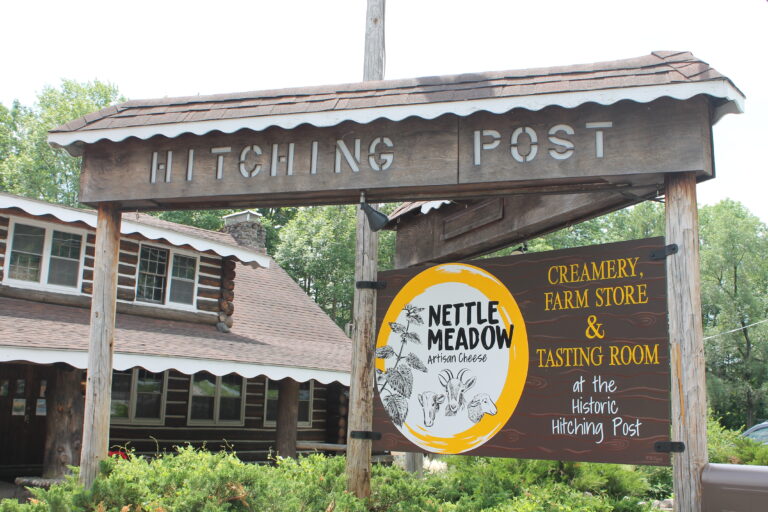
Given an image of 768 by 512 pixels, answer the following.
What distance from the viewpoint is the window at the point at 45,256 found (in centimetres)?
1460

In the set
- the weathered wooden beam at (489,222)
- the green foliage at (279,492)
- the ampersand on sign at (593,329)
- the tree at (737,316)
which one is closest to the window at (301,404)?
the weathered wooden beam at (489,222)

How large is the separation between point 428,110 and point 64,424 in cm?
1096

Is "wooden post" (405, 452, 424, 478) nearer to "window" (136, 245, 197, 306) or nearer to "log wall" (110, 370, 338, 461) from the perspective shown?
"log wall" (110, 370, 338, 461)

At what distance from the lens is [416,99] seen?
5273mm

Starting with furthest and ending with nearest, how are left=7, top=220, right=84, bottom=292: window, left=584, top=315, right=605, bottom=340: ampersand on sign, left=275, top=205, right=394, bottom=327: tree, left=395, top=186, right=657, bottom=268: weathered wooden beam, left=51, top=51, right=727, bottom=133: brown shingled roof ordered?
left=275, top=205, right=394, bottom=327: tree
left=7, top=220, right=84, bottom=292: window
left=395, top=186, right=657, bottom=268: weathered wooden beam
left=584, top=315, right=605, bottom=340: ampersand on sign
left=51, top=51, right=727, bottom=133: brown shingled roof

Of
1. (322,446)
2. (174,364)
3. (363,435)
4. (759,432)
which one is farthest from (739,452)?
(174,364)

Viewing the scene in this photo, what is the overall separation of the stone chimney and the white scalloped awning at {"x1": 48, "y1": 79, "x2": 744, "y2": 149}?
55.9ft

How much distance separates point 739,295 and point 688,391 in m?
37.8

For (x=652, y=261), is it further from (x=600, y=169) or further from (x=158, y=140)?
(x=158, y=140)

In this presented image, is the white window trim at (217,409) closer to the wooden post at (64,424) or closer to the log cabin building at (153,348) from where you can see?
the log cabin building at (153,348)

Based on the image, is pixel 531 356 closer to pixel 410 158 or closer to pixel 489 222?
pixel 410 158

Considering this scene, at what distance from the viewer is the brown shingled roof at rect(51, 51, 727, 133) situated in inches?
189

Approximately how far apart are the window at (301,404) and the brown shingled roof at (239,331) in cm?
177

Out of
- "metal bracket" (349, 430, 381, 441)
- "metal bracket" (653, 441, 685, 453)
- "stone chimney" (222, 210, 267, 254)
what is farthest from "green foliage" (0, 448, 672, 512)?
"stone chimney" (222, 210, 267, 254)
